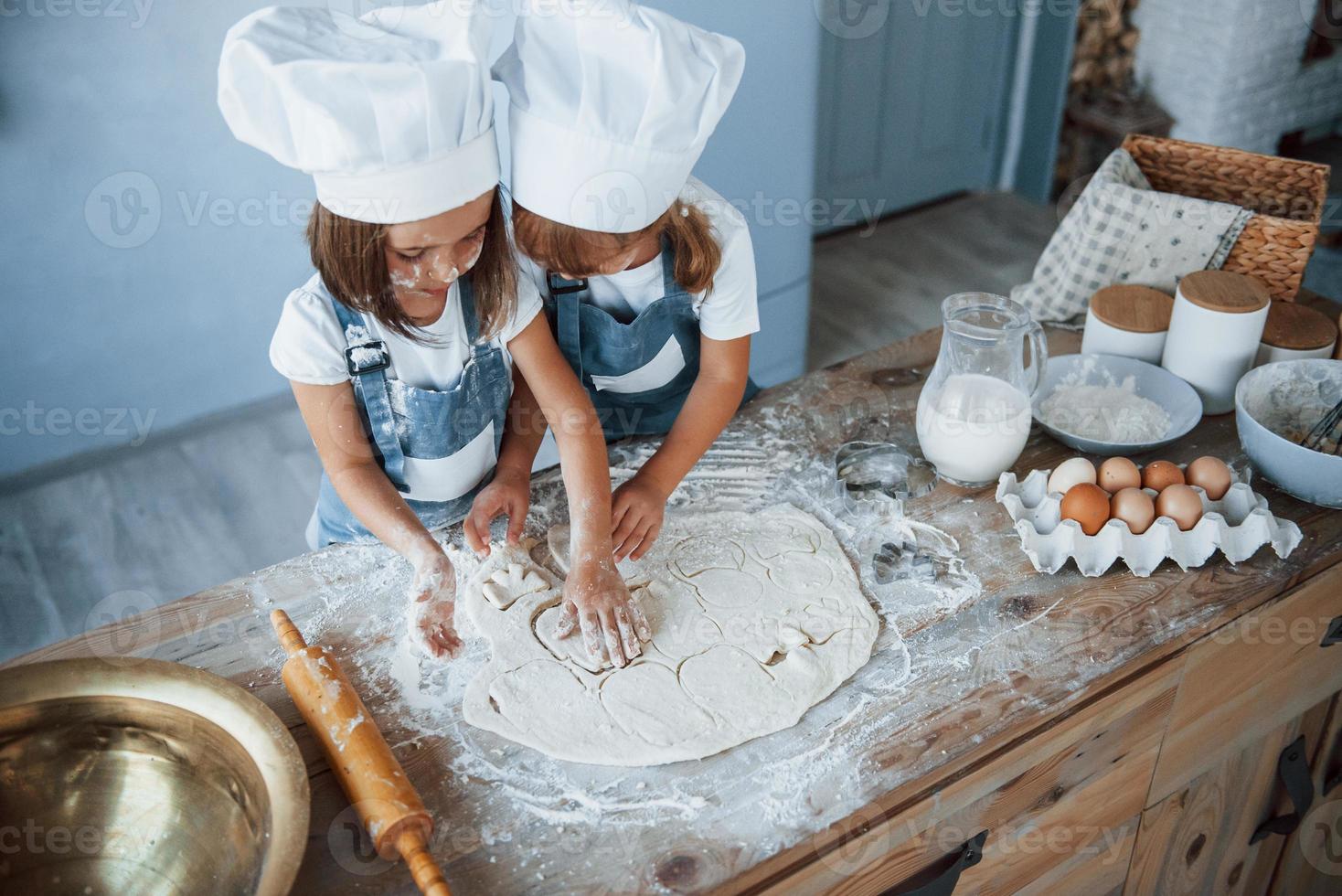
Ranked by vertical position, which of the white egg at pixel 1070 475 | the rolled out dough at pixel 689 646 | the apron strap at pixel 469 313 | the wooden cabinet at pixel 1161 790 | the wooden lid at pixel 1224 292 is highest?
the apron strap at pixel 469 313

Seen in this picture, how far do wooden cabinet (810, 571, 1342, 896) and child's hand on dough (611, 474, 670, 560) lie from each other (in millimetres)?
408

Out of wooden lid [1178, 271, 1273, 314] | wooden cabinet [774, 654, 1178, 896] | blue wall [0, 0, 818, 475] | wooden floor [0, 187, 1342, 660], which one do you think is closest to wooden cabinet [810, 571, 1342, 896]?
wooden cabinet [774, 654, 1178, 896]

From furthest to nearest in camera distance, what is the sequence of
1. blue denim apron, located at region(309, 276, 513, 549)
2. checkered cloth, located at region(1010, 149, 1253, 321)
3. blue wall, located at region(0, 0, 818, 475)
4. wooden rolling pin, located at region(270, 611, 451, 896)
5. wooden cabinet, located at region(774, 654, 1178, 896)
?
blue wall, located at region(0, 0, 818, 475) < checkered cloth, located at region(1010, 149, 1253, 321) < blue denim apron, located at region(309, 276, 513, 549) < wooden cabinet, located at region(774, 654, 1178, 896) < wooden rolling pin, located at region(270, 611, 451, 896)

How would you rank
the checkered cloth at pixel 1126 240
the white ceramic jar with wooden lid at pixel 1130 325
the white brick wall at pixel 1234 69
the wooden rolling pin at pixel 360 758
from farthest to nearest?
the white brick wall at pixel 1234 69, the checkered cloth at pixel 1126 240, the white ceramic jar with wooden lid at pixel 1130 325, the wooden rolling pin at pixel 360 758

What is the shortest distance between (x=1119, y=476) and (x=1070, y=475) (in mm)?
53

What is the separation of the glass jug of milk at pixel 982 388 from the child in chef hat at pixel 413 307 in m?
0.42

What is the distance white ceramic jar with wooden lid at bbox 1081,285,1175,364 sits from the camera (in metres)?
1.37

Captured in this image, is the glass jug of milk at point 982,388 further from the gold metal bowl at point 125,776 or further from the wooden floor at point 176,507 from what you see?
the wooden floor at point 176,507

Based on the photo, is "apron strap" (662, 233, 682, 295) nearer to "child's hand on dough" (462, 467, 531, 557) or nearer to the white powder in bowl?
"child's hand on dough" (462, 467, 531, 557)

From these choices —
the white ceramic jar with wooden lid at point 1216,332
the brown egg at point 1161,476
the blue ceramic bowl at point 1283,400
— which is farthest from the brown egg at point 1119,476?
the white ceramic jar with wooden lid at point 1216,332

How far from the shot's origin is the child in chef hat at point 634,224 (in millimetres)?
957

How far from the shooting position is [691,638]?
1.02 meters

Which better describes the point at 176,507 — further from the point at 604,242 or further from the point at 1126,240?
the point at 1126,240

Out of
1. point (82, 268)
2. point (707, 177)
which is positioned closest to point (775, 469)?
point (707, 177)
